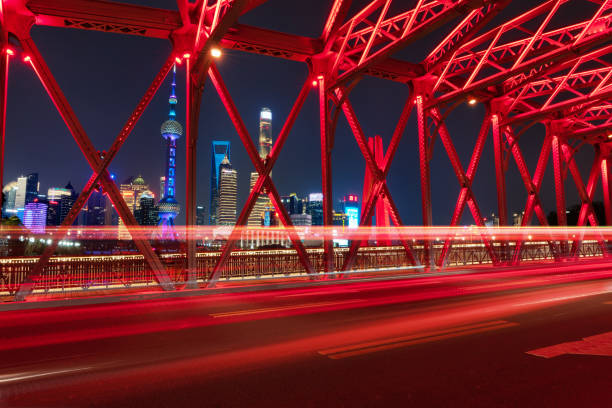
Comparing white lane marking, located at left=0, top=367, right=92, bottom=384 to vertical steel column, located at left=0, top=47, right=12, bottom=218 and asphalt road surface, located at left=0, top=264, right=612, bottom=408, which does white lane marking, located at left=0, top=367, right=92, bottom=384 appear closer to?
asphalt road surface, located at left=0, top=264, right=612, bottom=408

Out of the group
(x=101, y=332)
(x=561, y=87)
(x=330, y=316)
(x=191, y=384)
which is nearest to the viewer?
(x=191, y=384)

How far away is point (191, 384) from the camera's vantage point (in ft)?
14.9

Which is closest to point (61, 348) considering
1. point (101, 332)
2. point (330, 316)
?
point (101, 332)

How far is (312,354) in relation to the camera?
571 centimetres

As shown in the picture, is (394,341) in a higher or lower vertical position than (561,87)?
lower

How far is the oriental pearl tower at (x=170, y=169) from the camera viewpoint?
116 m

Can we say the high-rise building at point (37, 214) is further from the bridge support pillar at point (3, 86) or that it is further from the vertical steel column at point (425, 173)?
the vertical steel column at point (425, 173)

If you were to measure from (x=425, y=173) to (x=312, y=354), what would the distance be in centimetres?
1419

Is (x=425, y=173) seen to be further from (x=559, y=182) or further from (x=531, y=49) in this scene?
(x=559, y=182)

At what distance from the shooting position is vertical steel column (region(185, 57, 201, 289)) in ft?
41.9

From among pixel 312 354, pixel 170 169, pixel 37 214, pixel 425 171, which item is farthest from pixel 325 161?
pixel 170 169

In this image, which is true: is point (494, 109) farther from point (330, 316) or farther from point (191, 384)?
point (191, 384)

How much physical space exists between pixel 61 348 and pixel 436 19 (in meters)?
11.7

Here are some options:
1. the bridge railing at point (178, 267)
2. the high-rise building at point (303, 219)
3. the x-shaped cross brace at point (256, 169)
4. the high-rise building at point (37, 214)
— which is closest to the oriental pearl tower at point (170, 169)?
the high-rise building at point (37, 214)
